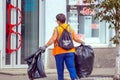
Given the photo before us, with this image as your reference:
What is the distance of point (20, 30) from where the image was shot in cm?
1345

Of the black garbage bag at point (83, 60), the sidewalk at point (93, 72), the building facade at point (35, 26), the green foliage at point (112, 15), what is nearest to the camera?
the black garbage bag at point (83, 60)

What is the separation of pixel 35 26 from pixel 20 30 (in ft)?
1.70

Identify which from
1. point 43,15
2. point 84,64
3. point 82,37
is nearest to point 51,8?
point 43,15

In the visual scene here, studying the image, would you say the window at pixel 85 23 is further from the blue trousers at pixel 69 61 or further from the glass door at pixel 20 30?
the blue trousers at pixel 69 61

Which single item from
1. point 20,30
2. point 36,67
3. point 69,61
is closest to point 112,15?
point 69,61

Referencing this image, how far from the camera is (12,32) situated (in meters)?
13.3

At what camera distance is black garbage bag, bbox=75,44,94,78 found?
995 cm

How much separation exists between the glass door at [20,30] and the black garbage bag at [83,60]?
3.76 metres

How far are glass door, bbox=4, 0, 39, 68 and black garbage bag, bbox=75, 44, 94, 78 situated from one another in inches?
148

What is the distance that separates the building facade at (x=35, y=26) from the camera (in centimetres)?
1324

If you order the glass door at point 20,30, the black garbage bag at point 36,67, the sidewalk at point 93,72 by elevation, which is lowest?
the sidewalk at point 93,72

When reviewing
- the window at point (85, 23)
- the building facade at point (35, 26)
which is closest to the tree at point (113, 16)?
the building facade at point (35, 26)

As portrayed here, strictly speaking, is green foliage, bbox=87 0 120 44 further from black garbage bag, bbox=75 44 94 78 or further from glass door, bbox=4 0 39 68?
glass door, bbox=4 0 39 68

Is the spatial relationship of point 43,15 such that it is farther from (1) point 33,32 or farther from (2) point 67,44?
(2) point 67,44
